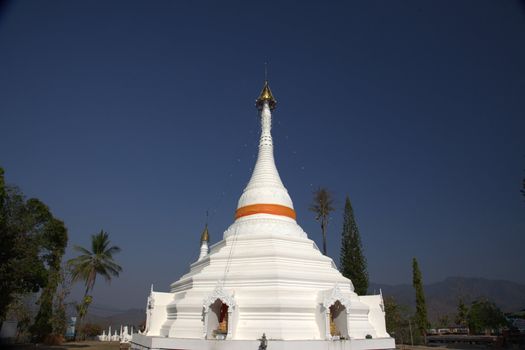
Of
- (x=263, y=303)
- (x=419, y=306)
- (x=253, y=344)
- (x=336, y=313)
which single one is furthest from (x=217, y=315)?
(x=419, y=306)

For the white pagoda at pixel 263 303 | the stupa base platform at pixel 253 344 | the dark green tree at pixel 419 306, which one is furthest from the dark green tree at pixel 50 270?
the dark green tree at pixel 419 306

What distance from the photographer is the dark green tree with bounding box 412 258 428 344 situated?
3759 cm

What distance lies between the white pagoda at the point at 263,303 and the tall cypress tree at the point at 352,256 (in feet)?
54.8

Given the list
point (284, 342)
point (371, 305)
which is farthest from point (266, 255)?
point (371, 305)

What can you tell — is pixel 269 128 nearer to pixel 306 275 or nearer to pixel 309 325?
pixel 306 275

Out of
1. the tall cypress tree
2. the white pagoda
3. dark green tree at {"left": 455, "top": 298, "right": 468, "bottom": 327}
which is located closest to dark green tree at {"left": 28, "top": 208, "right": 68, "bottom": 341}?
the white pagoda

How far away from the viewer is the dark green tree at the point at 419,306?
1480 inches

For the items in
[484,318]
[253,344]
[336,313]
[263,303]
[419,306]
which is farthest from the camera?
[484,318]

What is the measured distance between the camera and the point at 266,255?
19828 millimetres

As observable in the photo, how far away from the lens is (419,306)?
39.3 meters

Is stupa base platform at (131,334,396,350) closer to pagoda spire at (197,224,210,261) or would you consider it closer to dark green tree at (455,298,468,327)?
pagoda spire at (197,224,210,261)

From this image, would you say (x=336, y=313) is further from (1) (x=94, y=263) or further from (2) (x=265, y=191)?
(1) (x=94, y=263)

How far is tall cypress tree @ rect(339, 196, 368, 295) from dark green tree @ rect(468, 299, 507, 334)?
1673cm

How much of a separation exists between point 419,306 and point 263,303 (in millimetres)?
28582
